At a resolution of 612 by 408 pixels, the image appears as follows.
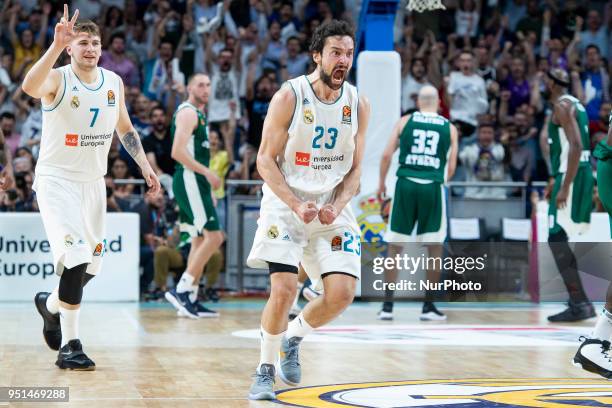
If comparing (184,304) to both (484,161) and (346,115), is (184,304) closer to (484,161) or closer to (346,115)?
(346,115)

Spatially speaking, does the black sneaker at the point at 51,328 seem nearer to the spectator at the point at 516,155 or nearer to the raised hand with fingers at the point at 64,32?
the raised hand with fingers at the point at 64,32

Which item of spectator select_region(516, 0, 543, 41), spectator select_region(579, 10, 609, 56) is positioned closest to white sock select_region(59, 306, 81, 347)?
spectator select_region(516, 0, 543, 41)

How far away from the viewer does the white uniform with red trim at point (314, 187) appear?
6.61 metres

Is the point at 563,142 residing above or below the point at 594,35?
below

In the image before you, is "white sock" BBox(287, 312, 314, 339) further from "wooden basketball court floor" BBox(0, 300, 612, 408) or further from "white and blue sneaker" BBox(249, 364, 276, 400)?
"white and blue sneaker" BBox(249, 364, 276, 400)

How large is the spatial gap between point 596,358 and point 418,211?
505 cm

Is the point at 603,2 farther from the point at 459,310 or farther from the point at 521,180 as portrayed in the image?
the point at 459,310

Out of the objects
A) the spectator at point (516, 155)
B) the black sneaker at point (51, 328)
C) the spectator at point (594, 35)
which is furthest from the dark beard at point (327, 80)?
the spectator at point (594, 35)

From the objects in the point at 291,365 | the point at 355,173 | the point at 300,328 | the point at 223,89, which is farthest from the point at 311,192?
the point at 223,89

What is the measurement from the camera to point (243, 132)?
17250 mm

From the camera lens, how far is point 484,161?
659 inches

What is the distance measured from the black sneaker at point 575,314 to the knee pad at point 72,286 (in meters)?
5.74

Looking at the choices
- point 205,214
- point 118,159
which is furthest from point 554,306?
point 118,159

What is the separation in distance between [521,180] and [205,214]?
6579 millimetres
